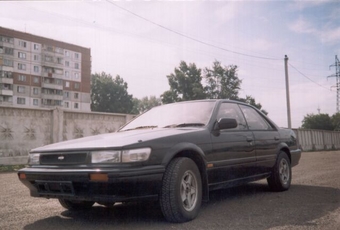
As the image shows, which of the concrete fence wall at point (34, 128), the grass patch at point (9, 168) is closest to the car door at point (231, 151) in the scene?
the grass patch at point (9, 168)

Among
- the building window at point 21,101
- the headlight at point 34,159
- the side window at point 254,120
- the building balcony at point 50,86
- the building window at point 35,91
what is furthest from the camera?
the building balcony at point 50,86

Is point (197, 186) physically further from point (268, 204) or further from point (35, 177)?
point (35, 177)

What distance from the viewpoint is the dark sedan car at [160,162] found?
10.4 feet

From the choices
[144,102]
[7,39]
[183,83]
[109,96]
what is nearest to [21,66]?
[7,39]

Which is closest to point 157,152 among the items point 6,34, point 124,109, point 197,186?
point 197,186

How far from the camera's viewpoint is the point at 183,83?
54188 mm

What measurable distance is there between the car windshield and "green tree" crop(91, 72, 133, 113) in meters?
62.3

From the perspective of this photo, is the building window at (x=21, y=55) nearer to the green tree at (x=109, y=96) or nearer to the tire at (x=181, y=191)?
the green tree at (x=109, y=96)

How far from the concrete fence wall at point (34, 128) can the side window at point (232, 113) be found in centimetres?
910

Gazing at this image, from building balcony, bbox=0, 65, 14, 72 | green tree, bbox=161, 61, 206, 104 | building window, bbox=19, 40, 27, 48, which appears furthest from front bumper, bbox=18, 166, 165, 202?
building window, bbox=19, 40, 27, 48

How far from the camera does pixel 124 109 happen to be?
2635 inches

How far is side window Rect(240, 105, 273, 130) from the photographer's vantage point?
17.1 feet

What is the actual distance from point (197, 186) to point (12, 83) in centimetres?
5785

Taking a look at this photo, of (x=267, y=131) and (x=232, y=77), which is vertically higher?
(x=232, y=77)
